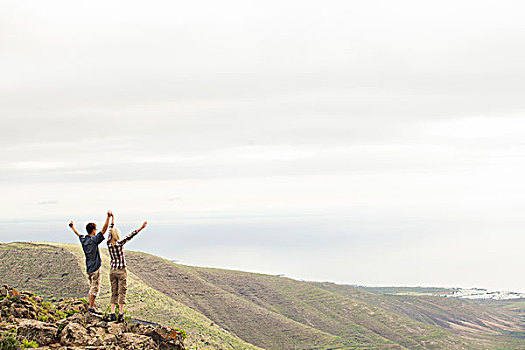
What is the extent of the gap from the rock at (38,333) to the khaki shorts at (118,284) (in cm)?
324

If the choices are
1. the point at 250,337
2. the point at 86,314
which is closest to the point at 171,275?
the point at 250,337

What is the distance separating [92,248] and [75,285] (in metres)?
98.4

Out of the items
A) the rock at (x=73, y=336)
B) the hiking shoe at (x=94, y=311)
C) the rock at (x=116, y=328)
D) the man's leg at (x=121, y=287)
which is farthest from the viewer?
the hiking shoe at (x=94, y=311)

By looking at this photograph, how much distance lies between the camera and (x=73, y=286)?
11194 cm

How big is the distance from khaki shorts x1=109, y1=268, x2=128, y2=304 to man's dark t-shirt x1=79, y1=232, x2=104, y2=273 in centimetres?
92

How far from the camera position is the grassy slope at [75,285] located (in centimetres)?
10706

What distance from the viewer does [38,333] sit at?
20672 millimetres

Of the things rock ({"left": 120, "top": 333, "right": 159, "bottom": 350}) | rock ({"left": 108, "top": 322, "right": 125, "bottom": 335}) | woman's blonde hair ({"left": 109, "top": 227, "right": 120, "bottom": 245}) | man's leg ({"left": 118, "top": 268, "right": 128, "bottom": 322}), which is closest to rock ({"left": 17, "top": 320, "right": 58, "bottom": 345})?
rock ({"left": 108, "top": 322, "right": 125, "bottom": 335})

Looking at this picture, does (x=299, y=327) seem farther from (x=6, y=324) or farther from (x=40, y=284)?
(x=6, y=324)

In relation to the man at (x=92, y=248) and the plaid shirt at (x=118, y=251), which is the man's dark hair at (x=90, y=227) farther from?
the plaid shirt at (x=118, y=251)

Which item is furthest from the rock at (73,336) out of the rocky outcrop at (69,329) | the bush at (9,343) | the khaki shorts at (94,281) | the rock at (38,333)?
the khaki shorts at (94,281)

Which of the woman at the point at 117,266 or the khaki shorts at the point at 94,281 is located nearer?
the woman at the point at 117,266

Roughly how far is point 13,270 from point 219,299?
79.4m

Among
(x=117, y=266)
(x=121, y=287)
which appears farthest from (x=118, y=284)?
(x=117, y=266)
